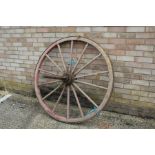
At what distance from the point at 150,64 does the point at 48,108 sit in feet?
5.10

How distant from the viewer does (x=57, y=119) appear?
11.3 ft

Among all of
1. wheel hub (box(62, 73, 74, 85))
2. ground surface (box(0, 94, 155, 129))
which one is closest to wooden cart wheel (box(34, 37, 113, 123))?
wheel hub (box(62, 73, 74, 85))

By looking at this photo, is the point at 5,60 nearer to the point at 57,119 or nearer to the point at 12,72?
the point at 12,72

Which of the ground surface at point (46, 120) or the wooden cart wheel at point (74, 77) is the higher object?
the wooden cart wheel at point (74, 77)

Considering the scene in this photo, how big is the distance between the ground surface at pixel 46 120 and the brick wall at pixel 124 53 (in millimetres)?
146

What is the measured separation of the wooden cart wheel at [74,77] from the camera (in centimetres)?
343

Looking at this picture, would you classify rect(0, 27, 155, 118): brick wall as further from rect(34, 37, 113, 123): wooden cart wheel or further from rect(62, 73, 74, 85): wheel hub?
rect(62, 73, 74, 85): wheel hub

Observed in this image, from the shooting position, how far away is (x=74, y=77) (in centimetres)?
352

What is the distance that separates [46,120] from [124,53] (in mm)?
1426

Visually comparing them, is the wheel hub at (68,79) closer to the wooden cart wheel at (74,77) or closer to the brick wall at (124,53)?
the wooden cart wheel at (74,77)

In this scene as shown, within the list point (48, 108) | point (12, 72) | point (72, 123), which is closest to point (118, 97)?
point (72, 123)

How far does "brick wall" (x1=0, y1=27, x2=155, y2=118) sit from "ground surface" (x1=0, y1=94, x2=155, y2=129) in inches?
5.8

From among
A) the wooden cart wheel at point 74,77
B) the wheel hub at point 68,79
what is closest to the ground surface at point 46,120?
the wooden cart wheel at point 74,77

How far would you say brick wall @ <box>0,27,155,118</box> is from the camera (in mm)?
3219
